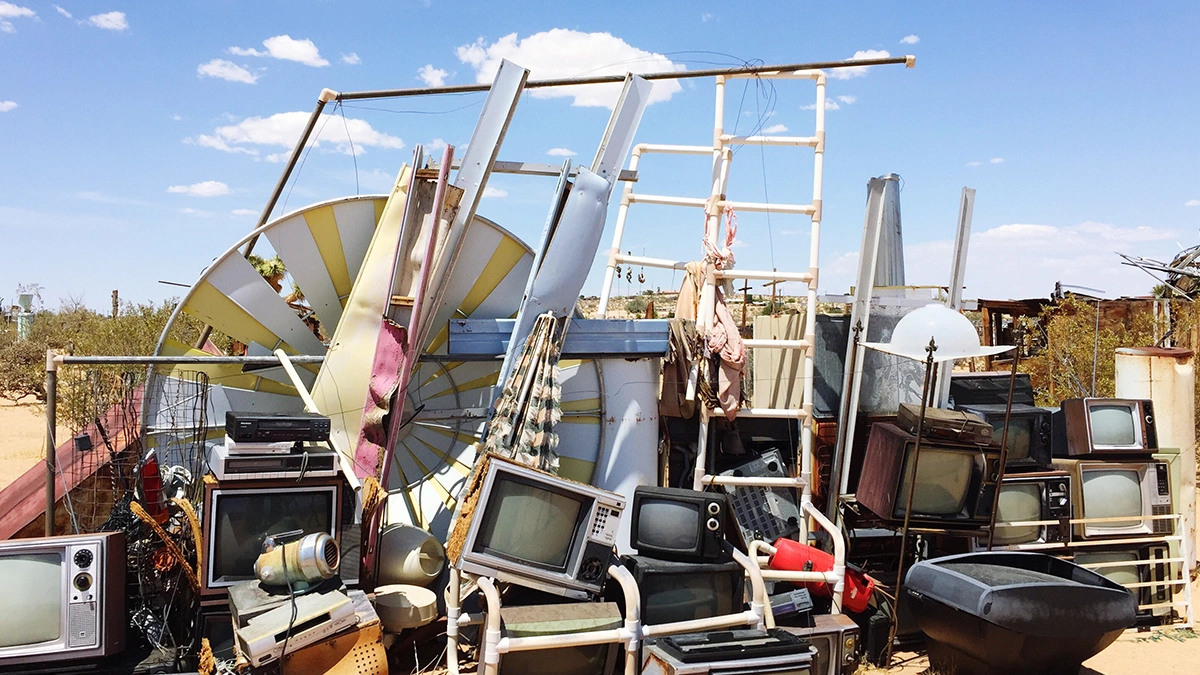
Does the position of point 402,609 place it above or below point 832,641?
above

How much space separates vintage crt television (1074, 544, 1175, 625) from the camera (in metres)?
5.29

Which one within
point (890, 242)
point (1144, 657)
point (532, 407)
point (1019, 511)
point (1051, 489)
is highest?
point (890, 242)

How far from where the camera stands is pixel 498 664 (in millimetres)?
3318

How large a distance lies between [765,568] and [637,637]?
1.13 m

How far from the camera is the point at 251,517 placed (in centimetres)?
373

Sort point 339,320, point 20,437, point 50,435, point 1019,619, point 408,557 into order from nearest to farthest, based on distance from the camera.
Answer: point 1019,619 < point 50,435 < point 408,557 < point 339,320 < point 20,437

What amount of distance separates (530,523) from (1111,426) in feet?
13.0

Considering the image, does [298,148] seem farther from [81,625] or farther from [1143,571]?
[1143,571]

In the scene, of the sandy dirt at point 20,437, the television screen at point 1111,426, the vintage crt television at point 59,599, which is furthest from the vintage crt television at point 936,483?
the sandy dirt at point 20,437

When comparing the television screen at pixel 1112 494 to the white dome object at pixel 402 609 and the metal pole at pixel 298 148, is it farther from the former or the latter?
the metal pole at pixel 298 148

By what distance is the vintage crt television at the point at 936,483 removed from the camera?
4.65 metres

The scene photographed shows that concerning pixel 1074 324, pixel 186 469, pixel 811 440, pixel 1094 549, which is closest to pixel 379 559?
pixel 186 469

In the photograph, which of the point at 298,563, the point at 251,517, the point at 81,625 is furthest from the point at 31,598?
the point at 298,563

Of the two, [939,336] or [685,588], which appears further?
[939,336]
